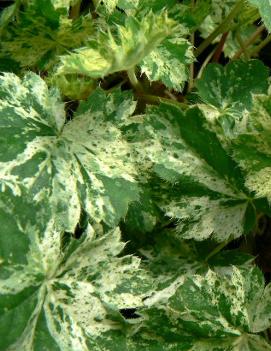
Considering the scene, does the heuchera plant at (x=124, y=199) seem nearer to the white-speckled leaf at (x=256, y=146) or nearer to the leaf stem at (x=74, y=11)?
the white-speckled leaf at (x=256, y=146)

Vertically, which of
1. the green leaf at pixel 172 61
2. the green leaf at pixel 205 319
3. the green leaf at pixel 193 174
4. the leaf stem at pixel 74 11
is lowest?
the green leaf at pixel 205 319

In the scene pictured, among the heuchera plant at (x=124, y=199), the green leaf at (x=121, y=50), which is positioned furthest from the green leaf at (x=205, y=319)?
the green leaf at (x=121, y=50)

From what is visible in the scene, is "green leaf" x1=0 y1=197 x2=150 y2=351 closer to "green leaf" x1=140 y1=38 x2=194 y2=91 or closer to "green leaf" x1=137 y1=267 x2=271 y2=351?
"green leaf" x1=137 y1=267 x2=271 y2=351

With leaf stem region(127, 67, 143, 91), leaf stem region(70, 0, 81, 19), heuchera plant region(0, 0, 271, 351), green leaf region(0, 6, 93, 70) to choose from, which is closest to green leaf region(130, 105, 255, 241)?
heuchera plant region(0, 0, 271, 351)

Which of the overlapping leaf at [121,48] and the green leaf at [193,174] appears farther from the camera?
the green leaf at [193,174]

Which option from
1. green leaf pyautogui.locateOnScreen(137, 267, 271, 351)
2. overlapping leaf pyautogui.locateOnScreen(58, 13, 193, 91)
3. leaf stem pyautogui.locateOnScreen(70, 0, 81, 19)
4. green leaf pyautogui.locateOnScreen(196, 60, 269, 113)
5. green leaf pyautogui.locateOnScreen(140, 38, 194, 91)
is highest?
overlapping leaf pyautogui.locateOnScreen(58, 13, 193, 91)

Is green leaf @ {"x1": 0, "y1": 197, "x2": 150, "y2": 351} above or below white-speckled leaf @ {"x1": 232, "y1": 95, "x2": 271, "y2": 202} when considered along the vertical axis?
below

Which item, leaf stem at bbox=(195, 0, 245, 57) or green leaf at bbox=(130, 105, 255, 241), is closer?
green leaf at bbox=(130, 105, 255, 241)
